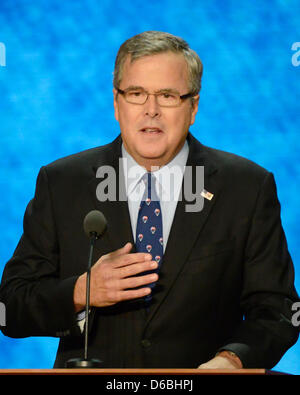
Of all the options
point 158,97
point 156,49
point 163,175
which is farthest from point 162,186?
point 156,49

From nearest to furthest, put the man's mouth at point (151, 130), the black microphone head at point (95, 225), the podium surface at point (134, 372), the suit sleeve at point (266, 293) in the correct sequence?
the podium surface at point (134, 372) < the black microphone head at point (95, 225) < the suit sleeve at point (266, 293) < the man's mouth at point (151, 130)

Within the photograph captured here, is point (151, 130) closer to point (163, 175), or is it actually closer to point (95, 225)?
point (163, 175)

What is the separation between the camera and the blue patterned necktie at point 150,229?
7.53 ft

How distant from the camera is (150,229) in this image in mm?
2307

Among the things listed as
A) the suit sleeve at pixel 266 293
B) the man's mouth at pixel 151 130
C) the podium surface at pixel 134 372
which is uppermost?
the man's mouth at pixel 151 130

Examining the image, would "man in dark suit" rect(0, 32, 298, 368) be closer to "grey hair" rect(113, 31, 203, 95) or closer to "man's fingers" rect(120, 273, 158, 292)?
"grey hair" rect(113, 31, 203, 95)

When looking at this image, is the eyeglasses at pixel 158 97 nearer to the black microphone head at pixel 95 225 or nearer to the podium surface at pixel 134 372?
the black microphone head at pixel 95 225

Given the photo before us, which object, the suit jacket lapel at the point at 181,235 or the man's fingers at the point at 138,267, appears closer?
the man's fingers at the point at 138,267

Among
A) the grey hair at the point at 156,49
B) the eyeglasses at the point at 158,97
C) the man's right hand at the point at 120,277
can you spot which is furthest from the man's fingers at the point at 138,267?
the grey hair at the point at 156,49

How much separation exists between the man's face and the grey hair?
0.06 ft

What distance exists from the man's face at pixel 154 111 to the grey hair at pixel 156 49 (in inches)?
0.7

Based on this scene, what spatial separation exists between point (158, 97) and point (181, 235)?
41 cm
